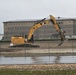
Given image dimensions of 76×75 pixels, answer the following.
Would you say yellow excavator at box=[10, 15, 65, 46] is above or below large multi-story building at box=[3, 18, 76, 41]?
below

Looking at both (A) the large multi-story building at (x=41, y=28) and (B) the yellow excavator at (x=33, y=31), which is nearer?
(B) the yellow excavator at (x=33, y=31)

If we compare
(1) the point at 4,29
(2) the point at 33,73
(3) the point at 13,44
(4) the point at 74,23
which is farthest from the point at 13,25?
(2) the point at 33,73

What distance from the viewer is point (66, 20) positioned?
5871 inches

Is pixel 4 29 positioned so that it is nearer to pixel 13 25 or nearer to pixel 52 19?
pixel 13 25

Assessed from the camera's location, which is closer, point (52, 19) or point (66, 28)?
point (52, 19)

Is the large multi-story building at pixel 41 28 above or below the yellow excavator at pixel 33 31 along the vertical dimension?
above

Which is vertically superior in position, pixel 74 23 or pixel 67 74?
pixel 74 23

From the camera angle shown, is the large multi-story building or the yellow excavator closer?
the yellow excavator

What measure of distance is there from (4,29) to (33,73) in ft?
454

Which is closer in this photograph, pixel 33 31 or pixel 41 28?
pixel 33 31

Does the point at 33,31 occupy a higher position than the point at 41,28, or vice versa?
the point at 41,28

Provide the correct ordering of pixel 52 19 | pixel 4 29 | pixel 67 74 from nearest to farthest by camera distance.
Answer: pixel 67 74 → pixel 52 19 → pixel 4 29

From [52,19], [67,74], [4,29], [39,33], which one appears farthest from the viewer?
[4,29]

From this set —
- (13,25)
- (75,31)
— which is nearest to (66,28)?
(75,31)
